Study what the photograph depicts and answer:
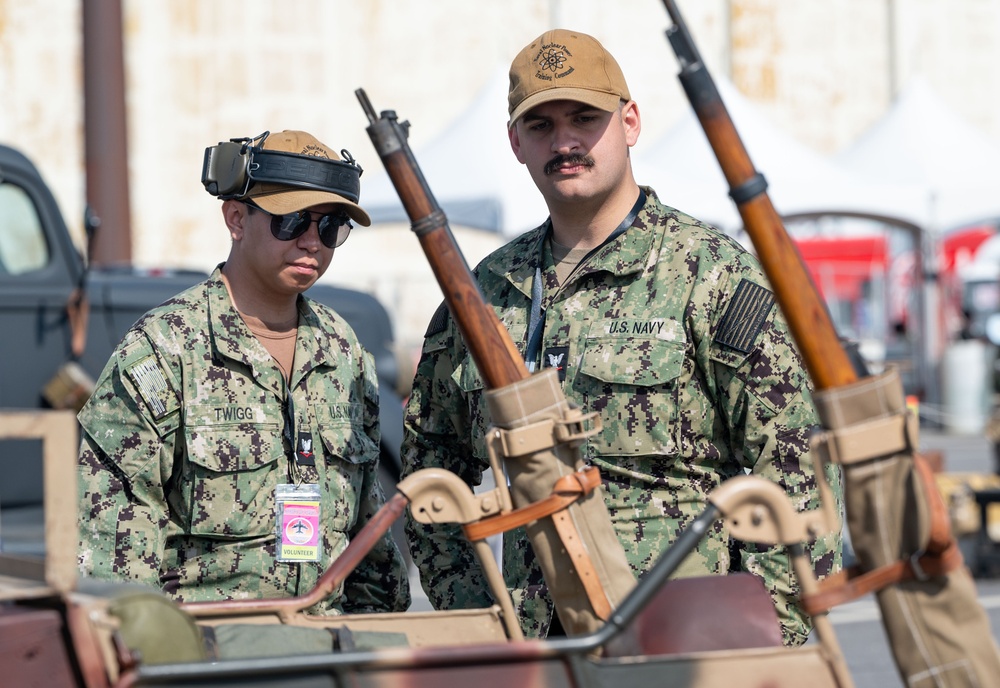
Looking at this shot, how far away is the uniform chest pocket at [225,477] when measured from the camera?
2812 millimetres

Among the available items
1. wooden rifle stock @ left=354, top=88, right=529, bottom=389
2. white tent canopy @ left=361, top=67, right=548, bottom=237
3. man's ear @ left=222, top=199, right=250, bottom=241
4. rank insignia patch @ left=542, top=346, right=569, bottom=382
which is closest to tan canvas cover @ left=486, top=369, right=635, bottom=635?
wooden rifle stock @ left=354, top=88, right=529, bottom=389

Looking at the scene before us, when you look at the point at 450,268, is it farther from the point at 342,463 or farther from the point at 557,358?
the point at 342,463

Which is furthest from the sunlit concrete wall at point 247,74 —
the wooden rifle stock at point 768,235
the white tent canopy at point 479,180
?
the wooden rifle stock at point 768,235

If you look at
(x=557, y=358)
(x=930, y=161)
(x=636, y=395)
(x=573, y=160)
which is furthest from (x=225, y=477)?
(x=930, y=161)

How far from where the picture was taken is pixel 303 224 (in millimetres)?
2895


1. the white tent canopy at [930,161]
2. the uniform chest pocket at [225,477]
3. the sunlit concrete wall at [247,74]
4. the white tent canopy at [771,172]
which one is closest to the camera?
the uniform chest pocket at [225,477]

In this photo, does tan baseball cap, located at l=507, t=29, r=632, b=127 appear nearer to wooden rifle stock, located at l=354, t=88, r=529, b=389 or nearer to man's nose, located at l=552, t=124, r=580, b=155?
man's nose, located at l=552, t=124, r=580, b=155

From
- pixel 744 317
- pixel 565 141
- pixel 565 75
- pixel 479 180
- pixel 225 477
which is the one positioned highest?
pixel 479 180

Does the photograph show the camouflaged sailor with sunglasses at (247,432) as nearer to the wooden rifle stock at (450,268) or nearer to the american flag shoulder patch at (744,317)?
the wooden rifle stock at (450,268)

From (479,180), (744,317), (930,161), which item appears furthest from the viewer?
(930,161)

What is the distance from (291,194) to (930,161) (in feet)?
35.7

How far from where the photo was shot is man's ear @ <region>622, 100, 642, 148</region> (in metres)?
2.89

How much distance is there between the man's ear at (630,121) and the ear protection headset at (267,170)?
55 cm

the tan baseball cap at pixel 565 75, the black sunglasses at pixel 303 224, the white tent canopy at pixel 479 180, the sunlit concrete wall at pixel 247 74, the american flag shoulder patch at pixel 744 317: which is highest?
the sunlit concrete wall at pixel 247 74
